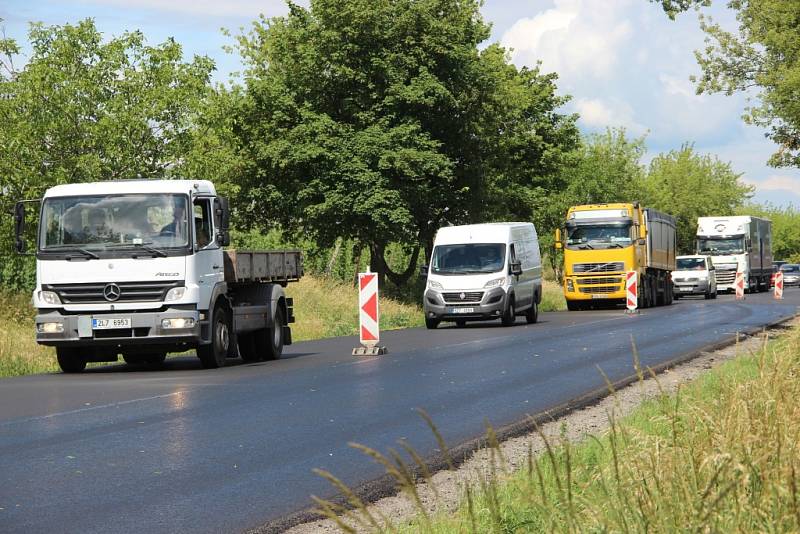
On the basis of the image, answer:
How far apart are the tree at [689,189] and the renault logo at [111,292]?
90.3m

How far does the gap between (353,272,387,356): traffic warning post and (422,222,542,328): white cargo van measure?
9.49 metres

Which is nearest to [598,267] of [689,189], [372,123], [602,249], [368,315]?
[602,249]

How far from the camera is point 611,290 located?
44.7 meters

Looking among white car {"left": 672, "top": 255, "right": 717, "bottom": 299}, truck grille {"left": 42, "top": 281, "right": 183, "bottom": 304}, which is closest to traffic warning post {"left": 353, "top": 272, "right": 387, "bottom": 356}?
truck grille {"left": 42, "top": 281, "right": 183, "bottom": 304}

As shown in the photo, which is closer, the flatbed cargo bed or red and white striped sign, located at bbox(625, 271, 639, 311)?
the flatbed cargo bed

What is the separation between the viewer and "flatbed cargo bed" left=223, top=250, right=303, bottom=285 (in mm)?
20188

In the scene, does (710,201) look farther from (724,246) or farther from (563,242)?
(563,242)

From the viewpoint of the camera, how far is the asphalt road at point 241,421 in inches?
322

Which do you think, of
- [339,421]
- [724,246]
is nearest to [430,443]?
[339,421]

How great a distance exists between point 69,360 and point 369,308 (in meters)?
5.42

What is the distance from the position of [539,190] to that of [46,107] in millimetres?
31558

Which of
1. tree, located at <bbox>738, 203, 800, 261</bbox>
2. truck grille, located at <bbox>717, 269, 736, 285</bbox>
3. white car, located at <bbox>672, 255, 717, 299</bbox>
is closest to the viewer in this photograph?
white car, located at <bbox>672, 255, 717, 299</bbox>

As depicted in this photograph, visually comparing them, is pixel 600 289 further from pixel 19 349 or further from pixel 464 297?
pixel 19 349

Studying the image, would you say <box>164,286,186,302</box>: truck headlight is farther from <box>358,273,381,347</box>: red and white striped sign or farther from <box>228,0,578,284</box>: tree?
<box>228,0,578,284</box>: tree
